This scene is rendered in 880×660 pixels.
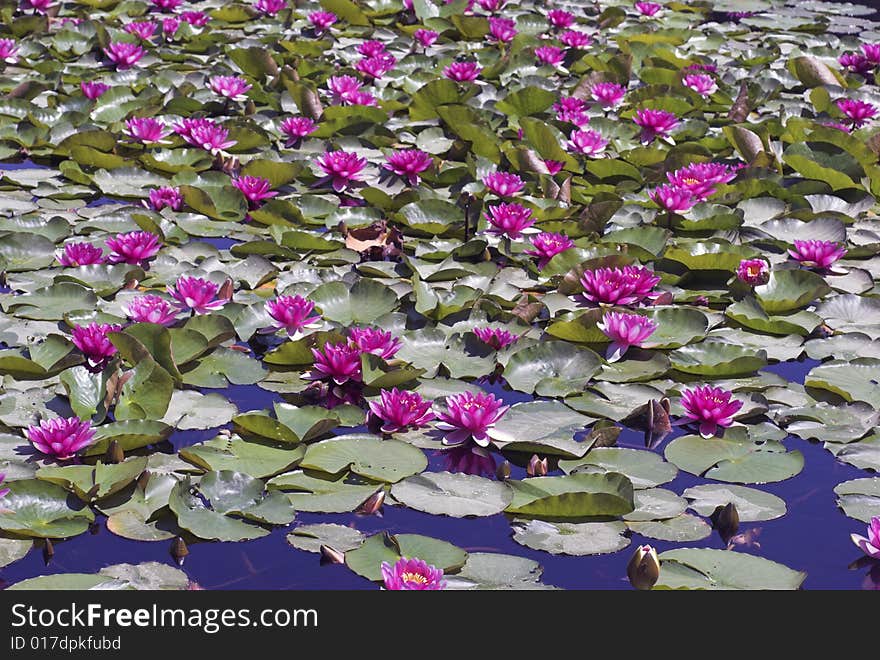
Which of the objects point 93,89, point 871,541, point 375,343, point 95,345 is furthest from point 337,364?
point 93,89

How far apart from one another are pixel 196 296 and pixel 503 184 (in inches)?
62.0

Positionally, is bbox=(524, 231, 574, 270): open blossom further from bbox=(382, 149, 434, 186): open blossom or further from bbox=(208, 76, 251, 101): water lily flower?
bbox=(208, 76, 251, 101): water lily flower

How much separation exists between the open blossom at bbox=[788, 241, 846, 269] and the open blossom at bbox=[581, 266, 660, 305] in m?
0.73

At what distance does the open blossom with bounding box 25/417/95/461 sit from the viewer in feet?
9.84

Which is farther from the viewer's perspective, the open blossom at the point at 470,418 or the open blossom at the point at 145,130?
the open blossom at the point at 145,130

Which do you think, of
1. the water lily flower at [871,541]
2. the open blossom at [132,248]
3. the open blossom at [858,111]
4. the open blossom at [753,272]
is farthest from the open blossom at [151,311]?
the open blossom at [858,111]

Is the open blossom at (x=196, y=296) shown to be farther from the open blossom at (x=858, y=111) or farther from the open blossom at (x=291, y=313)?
the open blossom at (x=858, y=111)

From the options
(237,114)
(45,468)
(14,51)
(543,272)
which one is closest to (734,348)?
(543,272)

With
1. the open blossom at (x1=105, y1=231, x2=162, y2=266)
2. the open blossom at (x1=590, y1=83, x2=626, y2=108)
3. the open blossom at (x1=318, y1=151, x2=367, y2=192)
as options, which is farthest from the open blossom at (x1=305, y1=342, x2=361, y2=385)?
the open blossom at (x1=590, y1=83, x2=626, y2=108)

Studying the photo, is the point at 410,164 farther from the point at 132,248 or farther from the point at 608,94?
the point at 608,94

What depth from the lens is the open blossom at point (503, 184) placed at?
15.9 feet

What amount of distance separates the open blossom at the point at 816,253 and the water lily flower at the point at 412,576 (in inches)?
94.6

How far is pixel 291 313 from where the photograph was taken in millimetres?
3650

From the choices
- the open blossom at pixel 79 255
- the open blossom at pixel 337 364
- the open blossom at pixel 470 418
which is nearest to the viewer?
the open blossom at pixel 470 418
